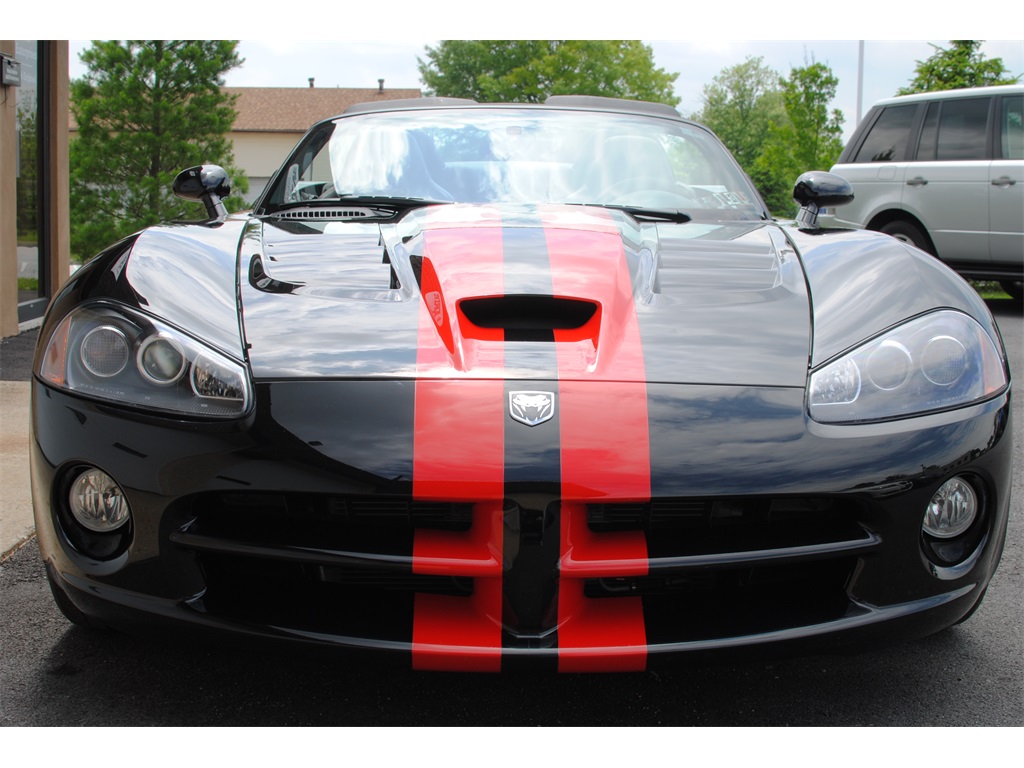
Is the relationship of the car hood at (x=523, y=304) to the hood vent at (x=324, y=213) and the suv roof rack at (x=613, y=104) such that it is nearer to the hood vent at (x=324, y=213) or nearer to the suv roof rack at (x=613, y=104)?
the hood vent at (x=324, y=213)

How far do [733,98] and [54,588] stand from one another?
7831cm

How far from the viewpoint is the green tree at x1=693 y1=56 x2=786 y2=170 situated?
228 ft

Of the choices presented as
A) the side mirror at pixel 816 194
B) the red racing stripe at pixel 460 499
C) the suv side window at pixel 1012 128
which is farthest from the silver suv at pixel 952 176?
the red racing stripe at pixel 460 499

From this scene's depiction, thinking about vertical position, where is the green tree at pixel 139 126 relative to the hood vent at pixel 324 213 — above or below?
above

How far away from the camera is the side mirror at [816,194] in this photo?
9.62 feet

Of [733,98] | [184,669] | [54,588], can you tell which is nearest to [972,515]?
[184,669]

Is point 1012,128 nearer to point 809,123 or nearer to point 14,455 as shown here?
point 14,455

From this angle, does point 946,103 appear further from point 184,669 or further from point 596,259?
point 184,669

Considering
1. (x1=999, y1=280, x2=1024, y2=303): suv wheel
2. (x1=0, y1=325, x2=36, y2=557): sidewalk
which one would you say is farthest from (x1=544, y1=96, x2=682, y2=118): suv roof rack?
(x1=999, y1=280, x2=1024, y2=303): suv wheel

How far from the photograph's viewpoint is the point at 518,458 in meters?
1.56

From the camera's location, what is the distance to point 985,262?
319 inches

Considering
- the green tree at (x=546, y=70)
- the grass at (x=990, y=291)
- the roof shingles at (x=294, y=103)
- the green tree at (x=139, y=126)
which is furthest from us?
the roof shingles at (x=294, y=103)

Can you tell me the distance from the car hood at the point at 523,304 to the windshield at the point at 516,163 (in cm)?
44

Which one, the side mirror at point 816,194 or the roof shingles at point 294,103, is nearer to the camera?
the side mirror at point 816,194
